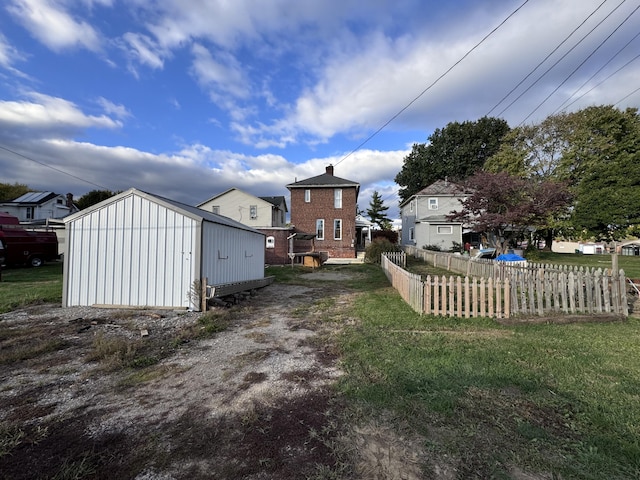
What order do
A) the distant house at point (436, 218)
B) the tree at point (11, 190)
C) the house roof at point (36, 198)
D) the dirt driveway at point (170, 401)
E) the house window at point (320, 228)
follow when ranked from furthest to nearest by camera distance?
the tree at point (11, 190) < the house roof at point (36, 198) < the house window at point (320, 228) < the distant house at point (436, 218) < the dirt driveway at point (170, 401)

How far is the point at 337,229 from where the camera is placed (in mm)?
30641

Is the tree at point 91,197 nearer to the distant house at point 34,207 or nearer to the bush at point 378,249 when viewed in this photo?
the distant house at point 34,207

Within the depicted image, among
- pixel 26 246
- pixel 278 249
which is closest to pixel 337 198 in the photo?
pixel 278 249

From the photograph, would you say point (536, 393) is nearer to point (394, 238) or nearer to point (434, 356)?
point (434, 356)

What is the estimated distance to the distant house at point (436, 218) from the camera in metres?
29.4

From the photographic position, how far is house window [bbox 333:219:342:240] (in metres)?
30.5

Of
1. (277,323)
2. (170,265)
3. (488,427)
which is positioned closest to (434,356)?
(488,427)

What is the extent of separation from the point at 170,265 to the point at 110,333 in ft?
8.06

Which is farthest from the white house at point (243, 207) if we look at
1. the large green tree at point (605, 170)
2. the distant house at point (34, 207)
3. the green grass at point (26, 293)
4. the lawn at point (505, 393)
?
the large green tree at point (605, 170)

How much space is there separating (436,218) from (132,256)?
26.8m

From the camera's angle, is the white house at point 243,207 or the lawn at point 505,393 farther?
the white house at point 243,207

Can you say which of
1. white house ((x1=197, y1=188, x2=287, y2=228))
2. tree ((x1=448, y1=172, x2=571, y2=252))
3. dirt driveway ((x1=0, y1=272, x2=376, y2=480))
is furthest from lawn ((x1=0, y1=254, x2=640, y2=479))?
white house ((x1=197, y1=188, x2=287, y2=228))

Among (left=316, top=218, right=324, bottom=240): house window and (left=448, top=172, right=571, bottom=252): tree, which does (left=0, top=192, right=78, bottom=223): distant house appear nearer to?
(left=316, top=218, right=324, bottom=240): house window

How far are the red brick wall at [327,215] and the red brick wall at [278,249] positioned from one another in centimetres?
341
